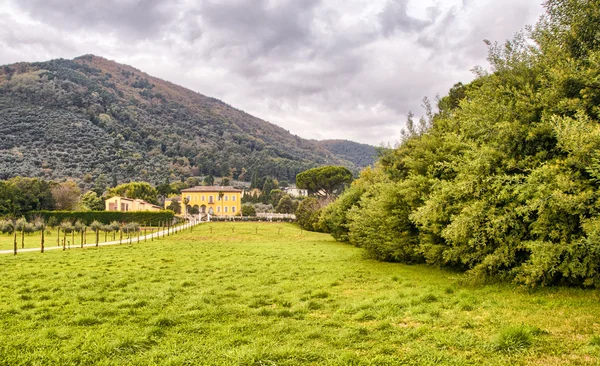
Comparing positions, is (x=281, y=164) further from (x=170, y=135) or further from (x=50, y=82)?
(x=50, y=82)

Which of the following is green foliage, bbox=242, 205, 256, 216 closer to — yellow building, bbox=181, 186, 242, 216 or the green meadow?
yellow building, bbox=181, 186, 242, 216

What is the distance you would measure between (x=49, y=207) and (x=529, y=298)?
63.0 m

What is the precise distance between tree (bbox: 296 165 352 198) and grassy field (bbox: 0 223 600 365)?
61322 millimetres

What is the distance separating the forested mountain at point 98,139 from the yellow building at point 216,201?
3304 cm

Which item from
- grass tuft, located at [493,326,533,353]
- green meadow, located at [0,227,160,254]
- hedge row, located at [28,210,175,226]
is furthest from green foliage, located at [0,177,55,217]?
grass tuft, located at [493,326,533,353]

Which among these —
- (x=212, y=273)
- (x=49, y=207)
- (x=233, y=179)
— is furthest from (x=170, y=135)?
(x=212, y=273)

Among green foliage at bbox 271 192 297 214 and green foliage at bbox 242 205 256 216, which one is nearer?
A: green foliage at bbox 242 205 256 216

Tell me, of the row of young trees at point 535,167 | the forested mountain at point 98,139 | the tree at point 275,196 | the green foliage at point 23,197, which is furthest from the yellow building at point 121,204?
the row of young trees at point 535,167

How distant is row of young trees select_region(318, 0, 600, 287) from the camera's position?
8.23 m

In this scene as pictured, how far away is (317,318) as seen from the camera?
7676 millimetres

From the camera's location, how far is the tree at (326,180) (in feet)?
242

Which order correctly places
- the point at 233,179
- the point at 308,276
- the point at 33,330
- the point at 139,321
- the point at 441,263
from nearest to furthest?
the point at 33,330 → the point at 139,321 → the point at 308,276 → the point at 441,263 → the point at 233,179

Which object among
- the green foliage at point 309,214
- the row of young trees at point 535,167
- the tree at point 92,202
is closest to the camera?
the row of young trees at point 535,167

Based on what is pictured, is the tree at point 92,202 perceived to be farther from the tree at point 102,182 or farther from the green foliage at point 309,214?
the green foliage at point 309,214
